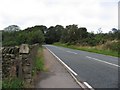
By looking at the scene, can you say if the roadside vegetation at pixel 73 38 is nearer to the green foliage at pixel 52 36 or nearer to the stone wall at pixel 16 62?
the green foliage at pixel 52 36

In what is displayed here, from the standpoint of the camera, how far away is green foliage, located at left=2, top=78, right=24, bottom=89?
995cm

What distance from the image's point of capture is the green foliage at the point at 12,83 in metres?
9.95

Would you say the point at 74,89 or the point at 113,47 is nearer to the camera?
the point at 74,89

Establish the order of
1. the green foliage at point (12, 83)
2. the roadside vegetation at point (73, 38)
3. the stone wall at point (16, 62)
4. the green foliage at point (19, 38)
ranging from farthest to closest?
the roadside vegetation at point (73, 38) < the green foliage at point (19, 38) < the stone wall at point (16, 62) < the green foliage at point (12, 83)

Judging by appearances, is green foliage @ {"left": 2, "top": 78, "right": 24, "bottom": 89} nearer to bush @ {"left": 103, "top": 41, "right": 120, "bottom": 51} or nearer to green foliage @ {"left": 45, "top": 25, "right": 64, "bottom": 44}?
bush @ {"left": 103, "top": 41, "right": 120, "bottom": 51}

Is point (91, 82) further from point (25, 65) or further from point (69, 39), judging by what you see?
point (69, 39)

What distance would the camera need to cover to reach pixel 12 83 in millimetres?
10234

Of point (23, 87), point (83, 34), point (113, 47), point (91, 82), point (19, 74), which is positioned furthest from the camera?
point (83, 34)

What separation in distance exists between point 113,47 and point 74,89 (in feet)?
115

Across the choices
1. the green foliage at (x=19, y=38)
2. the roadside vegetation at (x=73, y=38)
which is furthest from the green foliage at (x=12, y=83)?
the green foliage at (x=19, y=38)

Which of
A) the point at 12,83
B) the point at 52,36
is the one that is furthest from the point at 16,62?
the point at 52,36

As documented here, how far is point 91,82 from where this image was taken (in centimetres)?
1336

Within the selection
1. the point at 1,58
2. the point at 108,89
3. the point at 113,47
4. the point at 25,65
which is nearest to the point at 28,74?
the point at 25,65

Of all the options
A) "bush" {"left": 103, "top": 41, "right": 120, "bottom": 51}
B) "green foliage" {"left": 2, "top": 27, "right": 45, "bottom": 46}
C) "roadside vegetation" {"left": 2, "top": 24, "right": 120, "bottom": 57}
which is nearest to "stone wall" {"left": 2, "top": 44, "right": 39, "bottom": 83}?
"roadside vegetation" {"left": 2, "top": 24, "right": 120, "bottom": 57}
